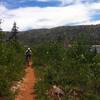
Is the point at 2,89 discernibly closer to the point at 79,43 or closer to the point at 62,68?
the point at 62,68

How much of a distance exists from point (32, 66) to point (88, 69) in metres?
7.64

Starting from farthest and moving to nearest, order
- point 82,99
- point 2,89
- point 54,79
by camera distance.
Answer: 1. point 54,79
2. point 82,99
3. point 2,89

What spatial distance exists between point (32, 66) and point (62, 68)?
22.2 feet

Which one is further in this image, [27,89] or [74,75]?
[74,75]

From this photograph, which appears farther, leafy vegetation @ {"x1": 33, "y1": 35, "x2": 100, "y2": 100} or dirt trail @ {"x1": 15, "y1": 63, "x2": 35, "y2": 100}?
leafy vegetation @ {"x1": 33, "y1": 35, "x2": 100, "y2": 100}

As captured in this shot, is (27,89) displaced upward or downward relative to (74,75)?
downward

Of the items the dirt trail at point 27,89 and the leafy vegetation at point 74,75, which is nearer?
the dirt trail at point 27,89

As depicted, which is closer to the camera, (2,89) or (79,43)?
(2,89)

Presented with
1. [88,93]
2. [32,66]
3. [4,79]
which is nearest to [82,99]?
[88,93]

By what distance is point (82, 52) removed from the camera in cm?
2766

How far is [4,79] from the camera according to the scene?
1697 centimetres

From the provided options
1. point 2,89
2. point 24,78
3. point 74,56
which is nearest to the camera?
point 2,89

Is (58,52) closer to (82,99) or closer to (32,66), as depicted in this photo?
(32,66)

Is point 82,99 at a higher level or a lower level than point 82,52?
lower
